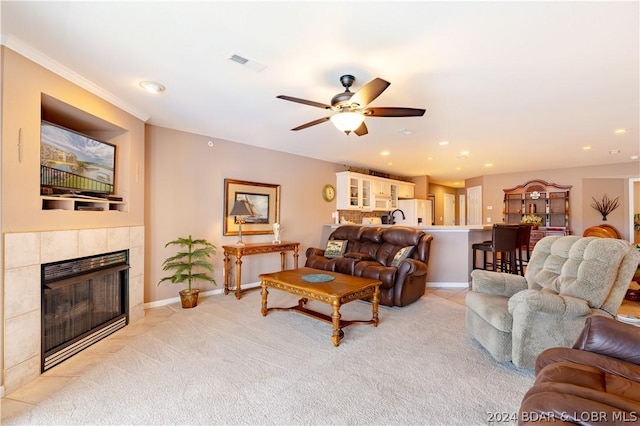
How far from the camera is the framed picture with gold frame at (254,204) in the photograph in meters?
4.70

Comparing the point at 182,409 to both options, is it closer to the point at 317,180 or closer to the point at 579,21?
the point at 579,21

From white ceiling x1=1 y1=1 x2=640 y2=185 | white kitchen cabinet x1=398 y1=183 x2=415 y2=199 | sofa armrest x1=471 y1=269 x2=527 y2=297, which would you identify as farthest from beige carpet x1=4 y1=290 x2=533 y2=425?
white kitchen cabinet x1=398 y1=183 x2=415 y2=199

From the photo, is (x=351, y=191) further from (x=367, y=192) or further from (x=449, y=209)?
(x=449, y=209)

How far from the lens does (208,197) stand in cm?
449

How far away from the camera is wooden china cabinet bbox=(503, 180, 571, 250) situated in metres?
7.16

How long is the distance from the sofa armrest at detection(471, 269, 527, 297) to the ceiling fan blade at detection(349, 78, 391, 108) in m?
2.07

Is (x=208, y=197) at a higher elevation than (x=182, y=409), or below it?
higher

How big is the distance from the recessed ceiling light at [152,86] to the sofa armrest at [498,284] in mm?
3563

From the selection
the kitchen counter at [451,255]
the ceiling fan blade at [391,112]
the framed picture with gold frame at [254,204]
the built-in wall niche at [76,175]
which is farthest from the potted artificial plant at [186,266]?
the kitchen counter at [451,255]

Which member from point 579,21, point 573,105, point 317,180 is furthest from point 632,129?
point 317,180

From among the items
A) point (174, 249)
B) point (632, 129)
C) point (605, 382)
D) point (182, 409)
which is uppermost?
point (632, 129)

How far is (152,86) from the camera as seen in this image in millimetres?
2760

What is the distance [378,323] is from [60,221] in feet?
10.4

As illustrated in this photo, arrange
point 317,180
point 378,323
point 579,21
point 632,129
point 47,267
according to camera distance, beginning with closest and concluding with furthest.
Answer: point 579,21
point 47,267
point 378,323
point 632,129
point 317,180
